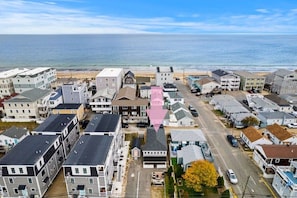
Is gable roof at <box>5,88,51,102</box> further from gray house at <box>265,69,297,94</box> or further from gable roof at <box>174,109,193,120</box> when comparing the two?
gray house at <box>265,69,297,94</box>

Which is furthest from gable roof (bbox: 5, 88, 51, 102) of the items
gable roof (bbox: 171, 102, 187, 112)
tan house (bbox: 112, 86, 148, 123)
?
gable roof (bbox: 171, 102, 187, 112)

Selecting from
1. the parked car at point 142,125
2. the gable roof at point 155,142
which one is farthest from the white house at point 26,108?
the gable roof at point 155,142

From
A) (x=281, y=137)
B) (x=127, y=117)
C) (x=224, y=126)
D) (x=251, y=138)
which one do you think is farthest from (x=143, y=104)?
(x=281, y=137)

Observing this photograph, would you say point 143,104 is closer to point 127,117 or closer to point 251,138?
point 127,117

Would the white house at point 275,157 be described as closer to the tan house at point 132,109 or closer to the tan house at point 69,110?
the tan house at point 132,109

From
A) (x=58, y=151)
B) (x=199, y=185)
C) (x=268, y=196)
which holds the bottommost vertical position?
(x=268, y=196)

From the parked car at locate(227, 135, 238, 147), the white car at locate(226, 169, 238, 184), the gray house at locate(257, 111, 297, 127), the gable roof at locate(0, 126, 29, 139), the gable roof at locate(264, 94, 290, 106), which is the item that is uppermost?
the gable roof at locate(264, 94, 290, 106)

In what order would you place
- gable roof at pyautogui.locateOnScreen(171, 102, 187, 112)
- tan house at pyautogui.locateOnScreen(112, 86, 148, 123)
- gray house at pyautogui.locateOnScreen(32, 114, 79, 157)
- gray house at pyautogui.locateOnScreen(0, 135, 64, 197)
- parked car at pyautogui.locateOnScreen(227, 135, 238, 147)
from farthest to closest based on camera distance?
gable roof at pyautogui.locateOnScreen(171, 102, 187, 112), tan house at pyautogui.locateOnScreen(112, 86, 148, 123), parked car at pyautogui.locateOnScreen(227, 135, 238, 147), gray house at pyautogui.locateOnScreen(32, 114, 79, 157), gray house at pyautogui.locateOnScreen(0, 135, 64, 197)

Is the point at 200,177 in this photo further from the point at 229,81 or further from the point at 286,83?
the point at 286,83
